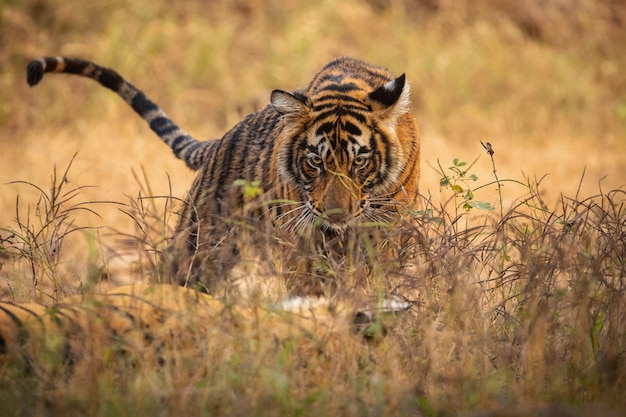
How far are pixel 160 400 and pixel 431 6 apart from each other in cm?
1045

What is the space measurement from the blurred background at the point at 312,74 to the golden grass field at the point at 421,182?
30 millimetres

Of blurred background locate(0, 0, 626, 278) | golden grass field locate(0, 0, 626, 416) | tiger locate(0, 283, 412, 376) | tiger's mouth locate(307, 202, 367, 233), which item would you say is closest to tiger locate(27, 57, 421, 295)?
tiger's mouth locate(307, 202, 367, 233)

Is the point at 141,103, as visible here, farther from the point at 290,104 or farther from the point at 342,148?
the point at 342,148

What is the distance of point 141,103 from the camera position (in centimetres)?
511

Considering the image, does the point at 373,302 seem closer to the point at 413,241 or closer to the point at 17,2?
the point at 413,241

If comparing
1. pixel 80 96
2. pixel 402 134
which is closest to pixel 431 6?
pixel 80 96

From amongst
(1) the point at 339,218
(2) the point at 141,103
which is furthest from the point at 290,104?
(2) the point at 141,103

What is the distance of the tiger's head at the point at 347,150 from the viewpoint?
148 inches

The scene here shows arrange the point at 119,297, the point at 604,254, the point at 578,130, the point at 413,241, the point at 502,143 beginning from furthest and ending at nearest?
the point at 578,130
the point at 502,143
the point at 413,241
the point at 604,254
the point at 119,297

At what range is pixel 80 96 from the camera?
9.15m

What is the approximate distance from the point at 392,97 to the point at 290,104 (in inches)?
18.2

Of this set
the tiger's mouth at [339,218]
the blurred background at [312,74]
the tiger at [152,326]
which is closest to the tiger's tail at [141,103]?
the tiger's mouth at [339,218]

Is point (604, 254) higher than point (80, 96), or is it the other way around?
point (80, 96)

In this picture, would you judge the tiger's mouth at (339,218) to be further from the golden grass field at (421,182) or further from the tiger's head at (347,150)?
the golden grass field at (421,182)
